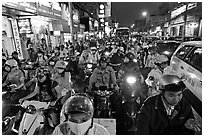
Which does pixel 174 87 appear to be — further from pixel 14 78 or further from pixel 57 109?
pixel 14 78

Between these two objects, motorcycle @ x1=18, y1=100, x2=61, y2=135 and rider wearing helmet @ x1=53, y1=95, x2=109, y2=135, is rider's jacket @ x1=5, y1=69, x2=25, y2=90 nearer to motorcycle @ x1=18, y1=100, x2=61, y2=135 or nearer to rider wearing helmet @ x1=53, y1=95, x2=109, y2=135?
motorcycle @ x1=18, y1=100, x2=61, y2=135

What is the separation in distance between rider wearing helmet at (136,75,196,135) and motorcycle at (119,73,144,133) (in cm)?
224

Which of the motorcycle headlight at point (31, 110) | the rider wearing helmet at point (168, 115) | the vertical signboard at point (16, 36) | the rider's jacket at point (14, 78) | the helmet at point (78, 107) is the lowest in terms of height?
the motorcycle headlight at point (31, 110)

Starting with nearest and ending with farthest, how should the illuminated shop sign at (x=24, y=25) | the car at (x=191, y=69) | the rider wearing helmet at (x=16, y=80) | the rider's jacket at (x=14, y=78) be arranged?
the car at (x=191, y=69) → the rider wearing helmet at (x=16, y=80) → the rider's jacket at (x=14, y=78) → the illuminated shop sign at (x=24, y=25)

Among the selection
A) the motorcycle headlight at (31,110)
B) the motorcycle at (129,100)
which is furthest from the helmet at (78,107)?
the motorcycle at (129,100)

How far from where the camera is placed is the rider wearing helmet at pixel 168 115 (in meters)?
2.45

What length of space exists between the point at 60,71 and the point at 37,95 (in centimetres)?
100

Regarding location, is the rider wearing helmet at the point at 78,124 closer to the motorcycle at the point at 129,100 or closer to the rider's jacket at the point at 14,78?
the motorcycle at the point at 129,100

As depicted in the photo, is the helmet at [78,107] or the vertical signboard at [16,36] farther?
the vertical signboard at [16,36]

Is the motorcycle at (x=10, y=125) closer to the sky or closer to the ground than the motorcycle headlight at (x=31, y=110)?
closer to the ground

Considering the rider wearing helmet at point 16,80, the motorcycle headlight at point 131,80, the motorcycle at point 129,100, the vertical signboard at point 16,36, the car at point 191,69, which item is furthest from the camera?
the vertical signboard at point 16,36

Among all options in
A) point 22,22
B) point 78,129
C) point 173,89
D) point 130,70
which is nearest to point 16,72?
point 130,70

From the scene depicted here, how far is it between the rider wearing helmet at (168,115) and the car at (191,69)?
6.16 feet

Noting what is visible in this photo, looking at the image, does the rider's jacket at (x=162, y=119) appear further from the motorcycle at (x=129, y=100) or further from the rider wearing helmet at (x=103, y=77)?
the rider wearing helmet at (x=103, y=77)
